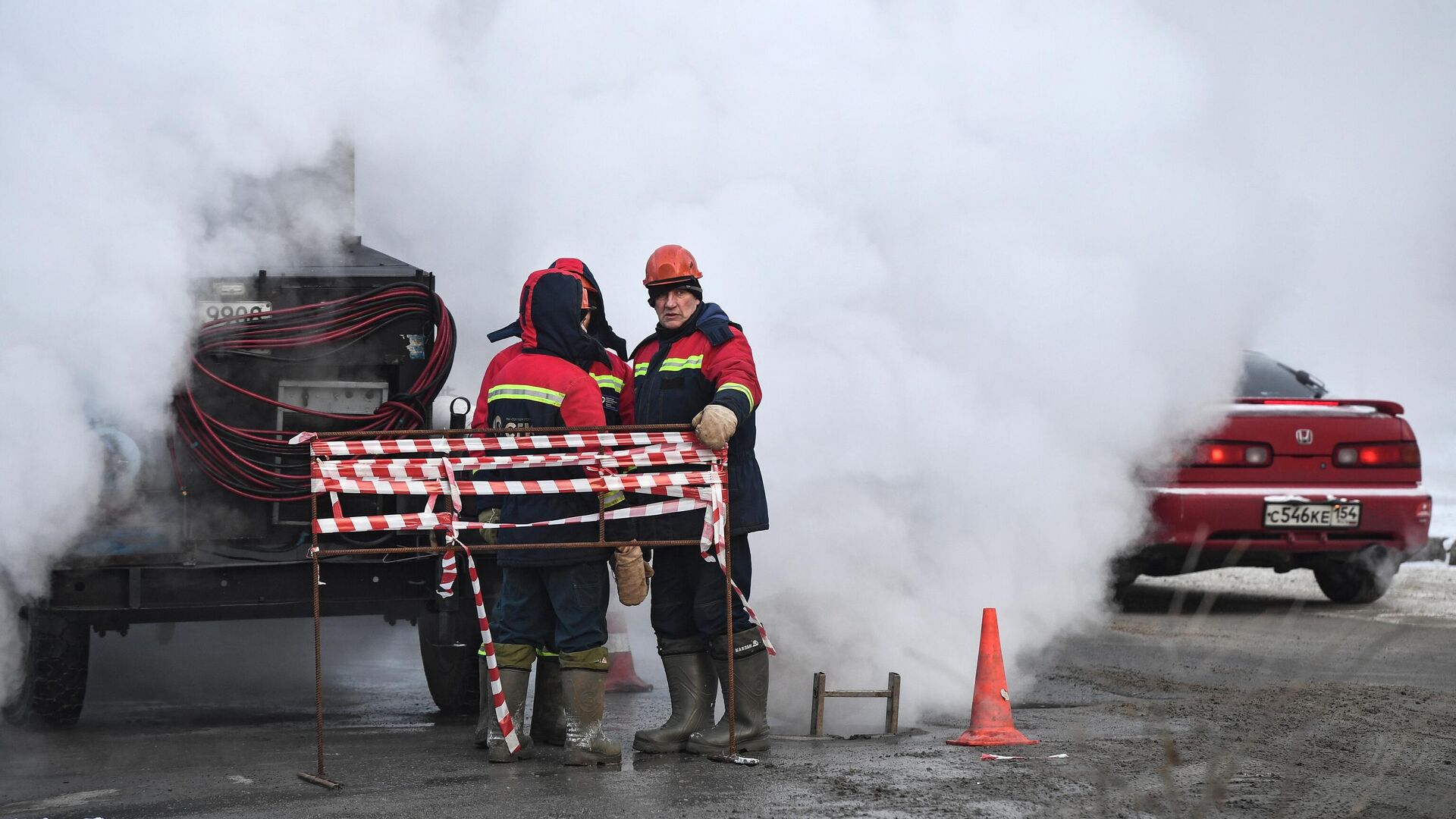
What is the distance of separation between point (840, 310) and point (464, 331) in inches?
97.0

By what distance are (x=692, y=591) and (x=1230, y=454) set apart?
4.42m

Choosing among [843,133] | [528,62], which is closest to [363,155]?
[528,62]

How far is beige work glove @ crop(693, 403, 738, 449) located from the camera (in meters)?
5.13

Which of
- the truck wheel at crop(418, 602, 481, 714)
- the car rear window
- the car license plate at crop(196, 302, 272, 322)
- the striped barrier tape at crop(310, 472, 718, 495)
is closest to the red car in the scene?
the car rear window

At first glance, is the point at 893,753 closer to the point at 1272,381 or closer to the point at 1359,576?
the point at 1359,576

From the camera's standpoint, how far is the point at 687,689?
546 centimetres

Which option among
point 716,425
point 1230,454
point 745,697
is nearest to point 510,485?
point 716,425

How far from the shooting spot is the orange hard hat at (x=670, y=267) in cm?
558

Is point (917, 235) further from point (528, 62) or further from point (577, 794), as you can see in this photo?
point (577, 794)

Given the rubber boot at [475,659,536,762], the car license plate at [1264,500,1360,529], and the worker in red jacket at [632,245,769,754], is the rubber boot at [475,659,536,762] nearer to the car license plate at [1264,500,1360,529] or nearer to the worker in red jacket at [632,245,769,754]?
the worker in red jacket at [632,245,769,754]

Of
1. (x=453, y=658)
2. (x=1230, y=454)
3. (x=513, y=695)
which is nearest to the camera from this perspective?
(x=513, y=695)

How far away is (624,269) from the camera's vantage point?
276 inches

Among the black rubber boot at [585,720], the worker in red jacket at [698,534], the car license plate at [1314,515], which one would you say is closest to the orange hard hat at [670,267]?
the worker in red jacket at [698,534]

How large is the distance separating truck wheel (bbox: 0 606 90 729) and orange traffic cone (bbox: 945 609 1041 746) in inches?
131
